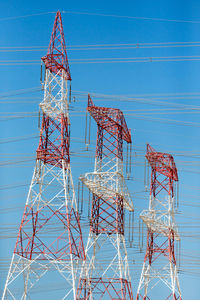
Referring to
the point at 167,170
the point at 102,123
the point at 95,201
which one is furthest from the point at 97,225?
the point at 167,170

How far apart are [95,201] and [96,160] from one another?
3.79m

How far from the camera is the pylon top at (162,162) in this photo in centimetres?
7431

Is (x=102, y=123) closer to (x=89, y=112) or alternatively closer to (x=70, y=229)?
(x=89, y=112)

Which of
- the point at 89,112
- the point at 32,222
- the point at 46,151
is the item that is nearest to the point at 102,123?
the point at 89,112

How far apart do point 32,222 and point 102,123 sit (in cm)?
1565

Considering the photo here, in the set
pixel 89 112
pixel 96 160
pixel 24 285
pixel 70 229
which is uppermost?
pixel 89 112

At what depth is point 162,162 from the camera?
74688 millimetres

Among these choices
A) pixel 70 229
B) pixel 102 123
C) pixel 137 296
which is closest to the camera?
pixel 70 229

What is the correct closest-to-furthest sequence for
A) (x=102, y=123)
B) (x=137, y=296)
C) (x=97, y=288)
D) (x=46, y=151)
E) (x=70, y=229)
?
(x=70, y=229)
(x=46, y=151)
(x=97, y=288)
(x=102, y=123)
(x=137, y=296)

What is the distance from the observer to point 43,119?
56.2 meters

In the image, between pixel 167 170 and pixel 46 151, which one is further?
pixel 167 170

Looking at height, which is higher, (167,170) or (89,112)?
(89,112)

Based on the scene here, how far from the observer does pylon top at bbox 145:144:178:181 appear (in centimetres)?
7431

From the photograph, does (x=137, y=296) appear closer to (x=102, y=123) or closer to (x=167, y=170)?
(x=167, y=170)
